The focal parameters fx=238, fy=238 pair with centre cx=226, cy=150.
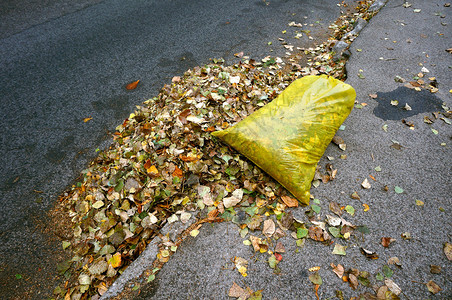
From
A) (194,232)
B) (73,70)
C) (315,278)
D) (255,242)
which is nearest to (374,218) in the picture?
(315,278)

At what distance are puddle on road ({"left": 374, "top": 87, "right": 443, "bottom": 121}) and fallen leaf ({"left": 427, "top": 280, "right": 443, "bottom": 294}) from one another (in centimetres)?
169

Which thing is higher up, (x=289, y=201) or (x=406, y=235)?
(x=289, y=201)

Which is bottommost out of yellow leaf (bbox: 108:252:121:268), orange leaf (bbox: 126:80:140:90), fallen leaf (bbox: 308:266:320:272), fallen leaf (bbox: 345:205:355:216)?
fallen leaf (bbox: 308:266:320:272)

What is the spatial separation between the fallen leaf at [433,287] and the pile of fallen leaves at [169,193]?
21.1 inches

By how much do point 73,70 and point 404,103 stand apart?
14.3 feet

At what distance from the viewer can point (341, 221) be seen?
1.87m

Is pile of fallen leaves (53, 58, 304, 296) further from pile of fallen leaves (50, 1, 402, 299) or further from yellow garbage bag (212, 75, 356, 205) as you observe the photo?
yellow garbage bag (212, 75, 356, 205)

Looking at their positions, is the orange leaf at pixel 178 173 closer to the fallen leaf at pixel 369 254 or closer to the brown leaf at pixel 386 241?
the fallen leaf at pixel 369 254

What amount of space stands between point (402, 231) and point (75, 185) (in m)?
2.86

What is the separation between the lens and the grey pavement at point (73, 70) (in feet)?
6.77

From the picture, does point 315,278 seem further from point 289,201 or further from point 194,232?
point 194,232

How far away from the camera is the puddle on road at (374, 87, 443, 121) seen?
8.90 feet

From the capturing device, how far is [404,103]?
2816 mm

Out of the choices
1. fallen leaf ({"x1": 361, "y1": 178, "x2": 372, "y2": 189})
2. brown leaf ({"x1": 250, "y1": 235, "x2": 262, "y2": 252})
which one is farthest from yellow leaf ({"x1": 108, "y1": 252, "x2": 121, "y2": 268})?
fallen leaf ({"x1": 361, "y1": 178, "x2": 372, "y2": 189})
